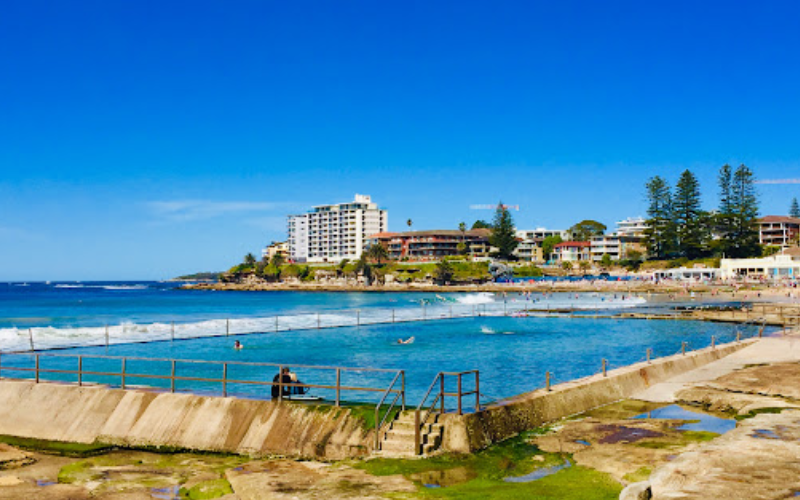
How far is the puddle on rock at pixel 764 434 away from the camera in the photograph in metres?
14.0

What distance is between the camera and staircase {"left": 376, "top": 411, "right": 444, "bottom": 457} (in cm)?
1344

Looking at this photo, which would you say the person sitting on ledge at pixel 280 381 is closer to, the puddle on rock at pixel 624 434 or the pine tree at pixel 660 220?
the puddle on rock at pixel 624 434

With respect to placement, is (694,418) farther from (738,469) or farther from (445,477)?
(445,477)

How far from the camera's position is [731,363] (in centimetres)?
2622

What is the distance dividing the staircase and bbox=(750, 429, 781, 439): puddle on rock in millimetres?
6513

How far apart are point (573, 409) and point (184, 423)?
9.57m

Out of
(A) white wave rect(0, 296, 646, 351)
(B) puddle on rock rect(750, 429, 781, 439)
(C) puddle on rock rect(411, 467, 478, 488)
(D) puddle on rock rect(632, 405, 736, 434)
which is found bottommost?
(A) white wave rect(0, 296, 646, 351)

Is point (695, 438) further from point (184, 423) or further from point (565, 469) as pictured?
point (184, 423)

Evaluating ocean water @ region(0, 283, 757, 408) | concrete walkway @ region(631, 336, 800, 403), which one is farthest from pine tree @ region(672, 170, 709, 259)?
concrete walkway @ region(631, 336, 800, 403)

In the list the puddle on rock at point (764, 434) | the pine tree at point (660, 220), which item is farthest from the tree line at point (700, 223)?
the puddle on rock at point (764, 434)

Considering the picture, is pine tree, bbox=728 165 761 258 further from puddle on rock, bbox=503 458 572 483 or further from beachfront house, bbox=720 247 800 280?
puddle on rock, bbox=503 458 572 483

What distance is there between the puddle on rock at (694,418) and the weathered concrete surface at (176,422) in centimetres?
758

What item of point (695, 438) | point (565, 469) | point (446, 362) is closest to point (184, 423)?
point (565, 469)

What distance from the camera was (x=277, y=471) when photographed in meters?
12.7
